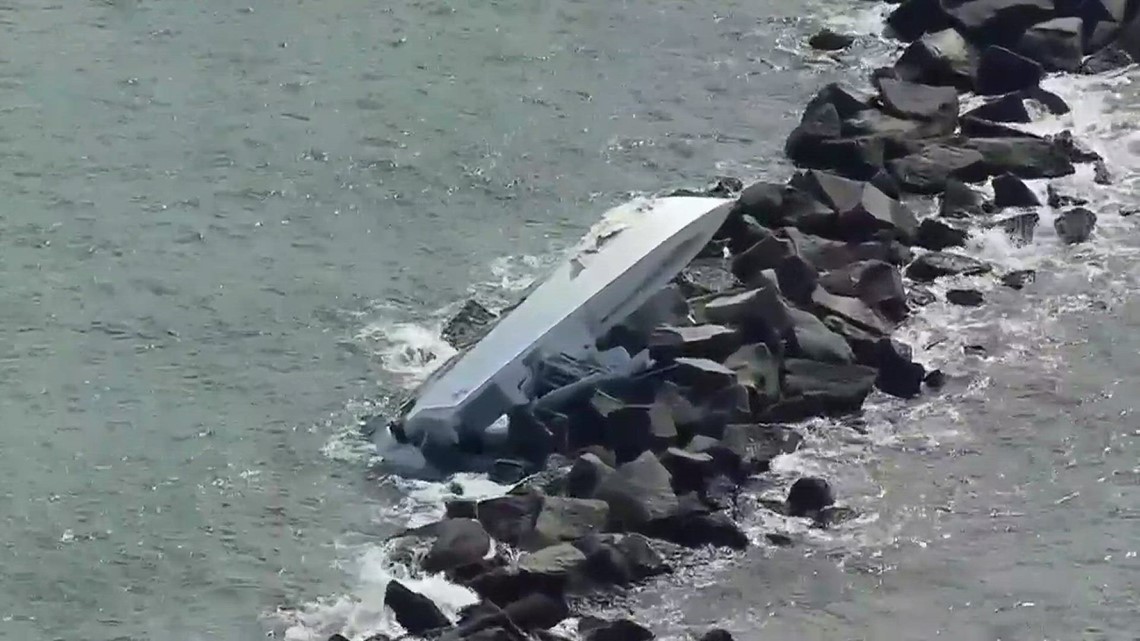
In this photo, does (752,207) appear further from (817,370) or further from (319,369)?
(319,369)

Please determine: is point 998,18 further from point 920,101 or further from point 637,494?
point 637,494

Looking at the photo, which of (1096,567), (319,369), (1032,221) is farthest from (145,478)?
(1032,221)

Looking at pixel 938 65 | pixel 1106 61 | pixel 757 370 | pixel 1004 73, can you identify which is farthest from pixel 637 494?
pixel 1106 61

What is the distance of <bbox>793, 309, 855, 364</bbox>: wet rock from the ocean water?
36cm

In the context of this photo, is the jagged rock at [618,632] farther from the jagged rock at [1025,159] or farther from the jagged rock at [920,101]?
the jagged rock at [920,101]

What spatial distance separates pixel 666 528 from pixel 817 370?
1.71 m

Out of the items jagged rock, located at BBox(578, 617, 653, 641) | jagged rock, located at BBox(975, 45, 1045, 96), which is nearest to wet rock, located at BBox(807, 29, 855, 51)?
jagged rock, located at BBox(975, 45, 1045, 96)

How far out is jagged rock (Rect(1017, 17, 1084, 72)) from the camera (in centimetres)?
1644

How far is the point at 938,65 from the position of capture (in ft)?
53.1

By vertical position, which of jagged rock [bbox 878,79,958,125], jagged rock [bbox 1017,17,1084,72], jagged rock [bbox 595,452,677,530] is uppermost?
jagged rock [bbox 1017,17,1084,72]

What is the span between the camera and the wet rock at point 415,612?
10.5m

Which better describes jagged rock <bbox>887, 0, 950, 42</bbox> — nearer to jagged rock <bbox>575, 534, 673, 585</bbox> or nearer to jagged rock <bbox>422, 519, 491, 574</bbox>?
jagged rock <bbox>575, 534, 673, 585</bbox>

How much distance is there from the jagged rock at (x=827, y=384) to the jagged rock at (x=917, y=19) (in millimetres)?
5513

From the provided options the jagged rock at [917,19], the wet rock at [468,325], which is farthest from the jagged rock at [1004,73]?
the wet rock at [468,325]
